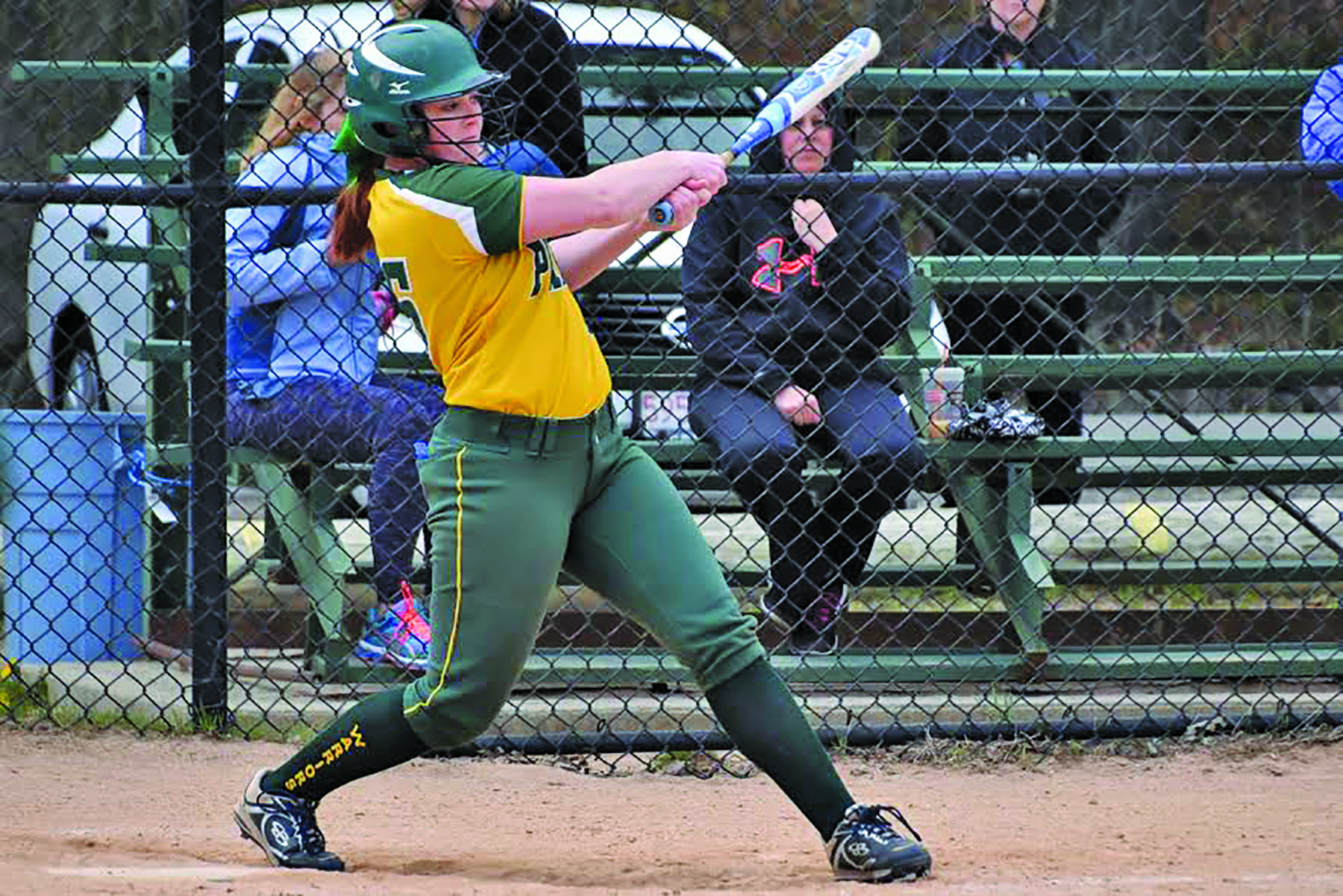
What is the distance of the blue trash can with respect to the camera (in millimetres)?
6117

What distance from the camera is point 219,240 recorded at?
17.2ft

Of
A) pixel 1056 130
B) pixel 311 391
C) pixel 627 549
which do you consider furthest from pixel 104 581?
pixel 1056 130

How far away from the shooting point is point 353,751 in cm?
397

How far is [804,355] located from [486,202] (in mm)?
2466

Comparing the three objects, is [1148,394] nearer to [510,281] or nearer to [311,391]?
[311,391]

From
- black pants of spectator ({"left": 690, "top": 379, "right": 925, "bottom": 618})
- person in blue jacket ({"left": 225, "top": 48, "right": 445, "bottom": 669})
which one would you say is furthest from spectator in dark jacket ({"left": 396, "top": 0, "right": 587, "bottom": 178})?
black pants of spectator ({"left": 690, "top": 379, "right": 925, "bottom": 618})

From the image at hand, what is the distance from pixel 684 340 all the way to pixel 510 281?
2.38 meters

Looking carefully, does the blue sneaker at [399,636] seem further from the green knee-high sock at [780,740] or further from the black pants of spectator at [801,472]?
the green knee-high sock at [780,740]

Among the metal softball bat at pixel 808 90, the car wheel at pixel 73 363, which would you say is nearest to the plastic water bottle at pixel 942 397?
the metal softball bat at pixel 808 90

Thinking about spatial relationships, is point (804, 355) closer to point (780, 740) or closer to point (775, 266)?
point (775, 266)

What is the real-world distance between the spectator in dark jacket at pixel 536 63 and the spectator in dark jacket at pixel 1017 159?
1.24m

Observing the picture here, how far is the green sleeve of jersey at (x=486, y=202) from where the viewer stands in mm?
3590

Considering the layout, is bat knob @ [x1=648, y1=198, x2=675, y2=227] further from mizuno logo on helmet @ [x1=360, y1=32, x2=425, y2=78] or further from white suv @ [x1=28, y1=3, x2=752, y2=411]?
white suv @ [x1=28, y1=3, x2=752, y2=411]

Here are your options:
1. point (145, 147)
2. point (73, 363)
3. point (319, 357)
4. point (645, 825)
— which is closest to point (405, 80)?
point (645, 825)
